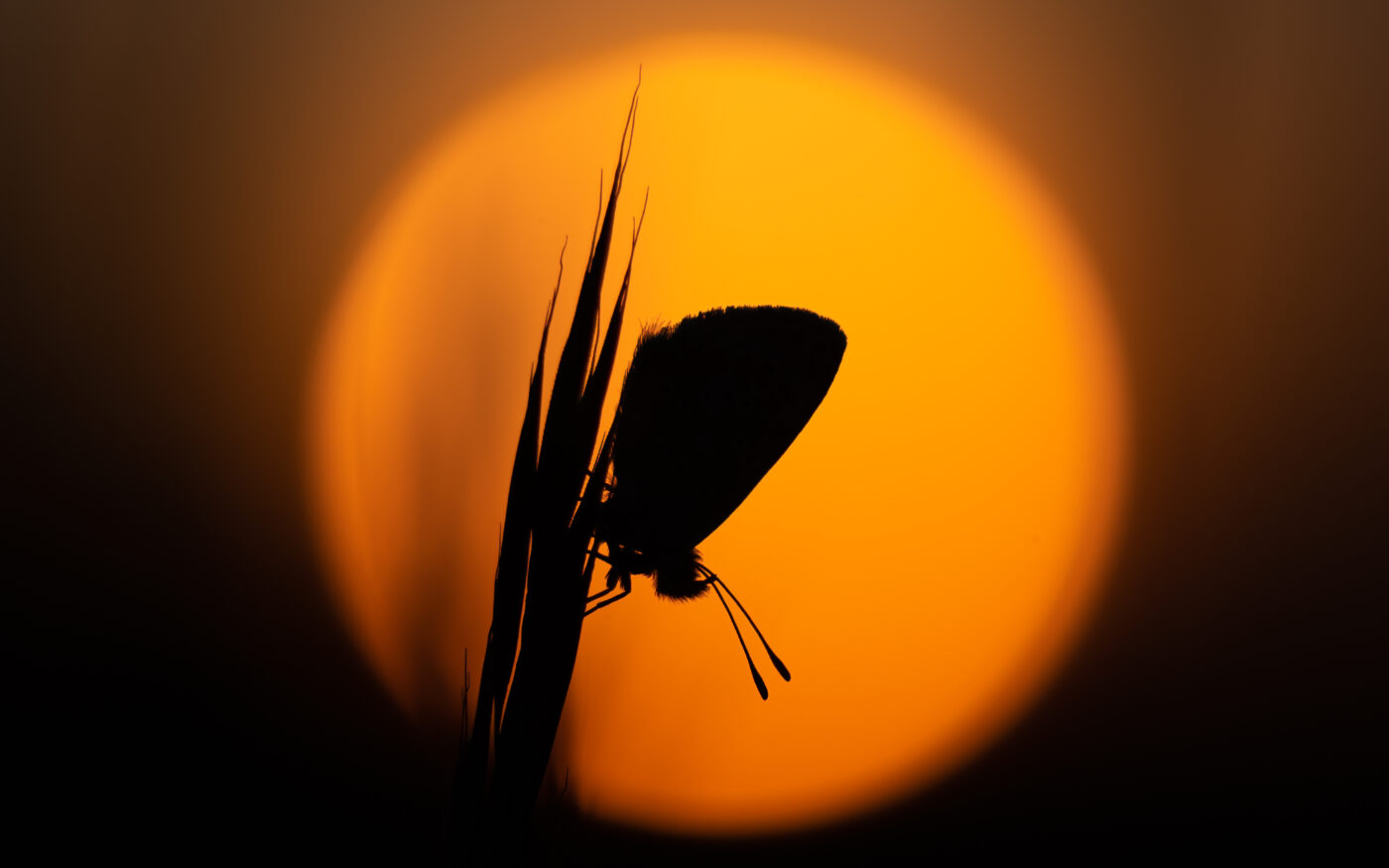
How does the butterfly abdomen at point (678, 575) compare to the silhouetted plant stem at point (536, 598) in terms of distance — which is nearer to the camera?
the silhouetted plant stem at point (536, 598)

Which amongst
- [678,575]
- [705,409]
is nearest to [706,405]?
[705,409]

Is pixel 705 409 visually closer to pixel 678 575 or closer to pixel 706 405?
pixel 706 405

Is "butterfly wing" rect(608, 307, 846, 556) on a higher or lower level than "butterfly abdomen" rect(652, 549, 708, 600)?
higher

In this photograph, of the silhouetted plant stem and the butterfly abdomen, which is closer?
the silhouetted plant stem

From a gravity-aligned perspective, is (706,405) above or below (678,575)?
above

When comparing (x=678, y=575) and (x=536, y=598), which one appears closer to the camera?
(x=536, y=598)

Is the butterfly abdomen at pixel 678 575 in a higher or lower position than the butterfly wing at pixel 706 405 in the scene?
lower
